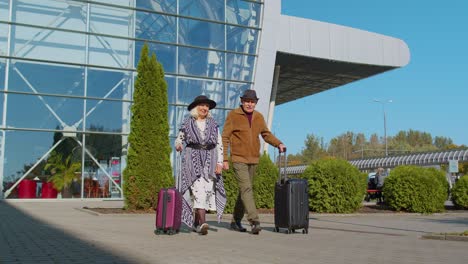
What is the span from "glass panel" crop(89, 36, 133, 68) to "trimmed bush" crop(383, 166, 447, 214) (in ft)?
34.9

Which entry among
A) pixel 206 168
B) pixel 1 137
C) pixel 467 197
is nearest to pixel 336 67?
pixel 467 197

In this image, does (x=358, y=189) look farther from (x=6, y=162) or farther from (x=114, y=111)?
(x=6, y=162)

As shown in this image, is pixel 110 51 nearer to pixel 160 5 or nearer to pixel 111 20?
pixel 111 20

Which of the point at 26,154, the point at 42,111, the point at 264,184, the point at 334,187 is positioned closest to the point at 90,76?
the point at 42,111

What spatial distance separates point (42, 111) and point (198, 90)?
5913 mm

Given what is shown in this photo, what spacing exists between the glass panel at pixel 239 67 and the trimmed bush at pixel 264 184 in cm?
839

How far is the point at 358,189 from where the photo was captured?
13742 millimetres

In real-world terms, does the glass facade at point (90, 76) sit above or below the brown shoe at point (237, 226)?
above

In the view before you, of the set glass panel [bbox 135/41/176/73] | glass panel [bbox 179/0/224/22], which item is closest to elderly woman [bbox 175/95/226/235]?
glass panel [bbox 135/41/176/73]

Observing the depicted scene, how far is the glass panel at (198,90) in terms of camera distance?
66.6 feet

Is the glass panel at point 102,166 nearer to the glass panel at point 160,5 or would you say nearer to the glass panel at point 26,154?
the glass panel at point 26,154

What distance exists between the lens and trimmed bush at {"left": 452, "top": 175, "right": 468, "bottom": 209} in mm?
16750

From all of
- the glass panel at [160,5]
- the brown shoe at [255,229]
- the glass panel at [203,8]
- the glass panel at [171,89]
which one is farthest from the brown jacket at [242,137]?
the glass panel at [203,8]

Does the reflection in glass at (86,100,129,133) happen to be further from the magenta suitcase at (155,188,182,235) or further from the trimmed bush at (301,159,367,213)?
the magenta suitcase at (155,188,182,235)
